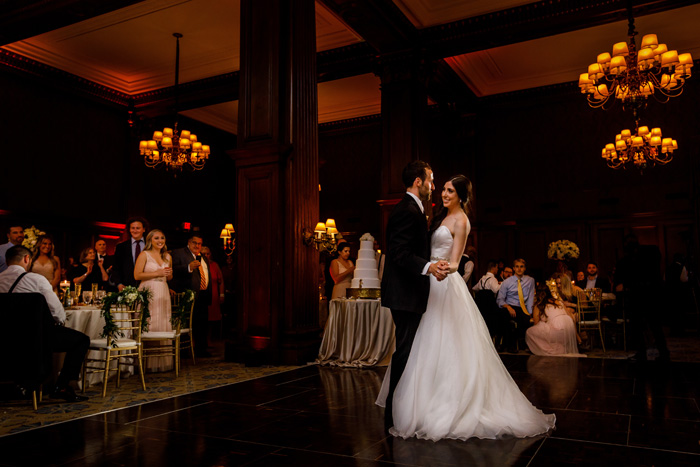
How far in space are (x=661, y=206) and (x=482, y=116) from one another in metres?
4.45

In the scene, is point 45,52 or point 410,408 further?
point 45,52

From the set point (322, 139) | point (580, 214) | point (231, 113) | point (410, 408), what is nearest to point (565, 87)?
point (580, 214)

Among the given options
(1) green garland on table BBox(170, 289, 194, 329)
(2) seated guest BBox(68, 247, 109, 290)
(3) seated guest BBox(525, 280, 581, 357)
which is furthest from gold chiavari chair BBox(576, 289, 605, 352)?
(2) seated guest BBox(68, 247, 109, 290)

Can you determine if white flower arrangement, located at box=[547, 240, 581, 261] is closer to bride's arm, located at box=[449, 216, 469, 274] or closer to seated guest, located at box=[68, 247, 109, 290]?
bride's arm, located at box=[449, 216, 469, 274]

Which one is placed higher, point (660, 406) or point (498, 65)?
point (498, 65)

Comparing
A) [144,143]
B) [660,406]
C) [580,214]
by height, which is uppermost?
[144,143]

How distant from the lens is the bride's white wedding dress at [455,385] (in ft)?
9.95

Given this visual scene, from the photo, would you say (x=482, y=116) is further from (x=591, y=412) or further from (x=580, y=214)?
(x=591, y=412)

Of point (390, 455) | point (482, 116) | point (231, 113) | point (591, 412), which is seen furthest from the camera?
point (231, 113)

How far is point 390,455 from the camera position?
109 inches

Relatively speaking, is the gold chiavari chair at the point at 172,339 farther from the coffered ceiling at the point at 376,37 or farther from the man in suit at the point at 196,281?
the coffered ceiling at the point at 376,37

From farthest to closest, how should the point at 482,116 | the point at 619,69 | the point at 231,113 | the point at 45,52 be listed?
1. the point at 231,113
2. the point at 482,116
3. the point at 45,52
4. the point at 619,69

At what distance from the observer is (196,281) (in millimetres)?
7297

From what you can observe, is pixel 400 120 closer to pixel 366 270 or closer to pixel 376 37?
pixel 376 37
